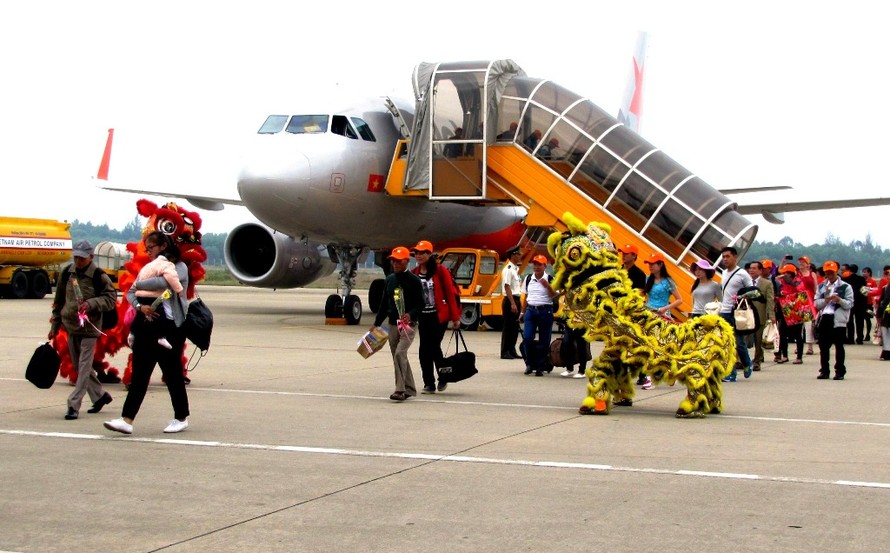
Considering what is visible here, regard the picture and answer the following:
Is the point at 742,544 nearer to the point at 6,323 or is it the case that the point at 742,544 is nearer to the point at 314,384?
the point at 314,384

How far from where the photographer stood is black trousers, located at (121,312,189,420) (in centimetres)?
901

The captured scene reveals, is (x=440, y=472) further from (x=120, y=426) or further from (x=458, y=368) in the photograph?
(x=458, y=368)

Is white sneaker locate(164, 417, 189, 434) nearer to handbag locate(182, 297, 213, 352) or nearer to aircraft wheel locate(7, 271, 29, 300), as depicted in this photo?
handbag locate(182, 297, 213, 352)

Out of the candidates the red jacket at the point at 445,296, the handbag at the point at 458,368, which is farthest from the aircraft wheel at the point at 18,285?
the handbag at the point at 458,368

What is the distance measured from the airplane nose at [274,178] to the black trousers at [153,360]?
41.2 feet

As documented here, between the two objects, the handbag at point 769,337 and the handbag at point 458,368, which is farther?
the handbag at point 769,337

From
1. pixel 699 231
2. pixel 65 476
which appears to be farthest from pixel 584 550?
pixel 699 231

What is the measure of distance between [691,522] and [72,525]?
3197 millimetres

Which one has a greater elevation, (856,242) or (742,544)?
(856,242)

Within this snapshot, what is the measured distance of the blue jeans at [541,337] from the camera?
48.9 feet

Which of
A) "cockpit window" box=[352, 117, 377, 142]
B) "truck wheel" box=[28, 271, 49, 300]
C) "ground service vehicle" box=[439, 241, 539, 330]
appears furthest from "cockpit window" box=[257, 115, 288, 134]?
"truck wheel" box=[28, 271, 49, 300]

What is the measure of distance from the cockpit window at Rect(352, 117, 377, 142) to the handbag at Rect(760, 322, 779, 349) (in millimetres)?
9676

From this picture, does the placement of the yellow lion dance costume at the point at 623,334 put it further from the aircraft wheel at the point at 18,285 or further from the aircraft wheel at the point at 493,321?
the aircraft wheel at the point at 18,285

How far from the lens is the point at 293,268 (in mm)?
29281
